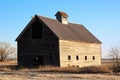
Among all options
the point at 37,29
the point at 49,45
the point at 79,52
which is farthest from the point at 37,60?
the point at 79,52

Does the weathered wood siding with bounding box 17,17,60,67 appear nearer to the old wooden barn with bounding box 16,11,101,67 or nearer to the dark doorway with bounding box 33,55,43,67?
the old wooden barn with bounding box 16,11,101,67

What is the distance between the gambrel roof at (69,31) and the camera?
138ft

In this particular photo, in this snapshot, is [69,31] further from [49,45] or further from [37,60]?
[37,60]

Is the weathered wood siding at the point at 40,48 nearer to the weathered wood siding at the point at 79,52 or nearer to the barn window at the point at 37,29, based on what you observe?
the barn window at the point at 37,29

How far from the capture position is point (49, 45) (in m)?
41.5

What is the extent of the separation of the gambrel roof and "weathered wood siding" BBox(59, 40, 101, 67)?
0.70m

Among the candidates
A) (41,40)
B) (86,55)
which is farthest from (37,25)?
(86,55)

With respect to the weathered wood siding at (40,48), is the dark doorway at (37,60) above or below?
below

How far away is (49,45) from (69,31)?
6.32 m

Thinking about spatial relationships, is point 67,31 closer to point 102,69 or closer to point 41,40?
point 41,40

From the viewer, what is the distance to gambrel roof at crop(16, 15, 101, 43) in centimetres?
4206

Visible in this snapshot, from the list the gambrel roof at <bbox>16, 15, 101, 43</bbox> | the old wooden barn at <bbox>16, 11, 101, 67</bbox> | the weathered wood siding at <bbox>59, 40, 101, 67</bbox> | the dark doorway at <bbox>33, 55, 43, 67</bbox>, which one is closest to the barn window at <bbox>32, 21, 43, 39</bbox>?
the old wooden barn at <bbox>16, 11, 101, 67</bbox>

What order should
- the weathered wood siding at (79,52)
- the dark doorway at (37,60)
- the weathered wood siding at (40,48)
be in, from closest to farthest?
1. the weathered wood siding at (40,48)
2. the weathered wood siding at (79,52)
3. the dark doorway at (37,60)

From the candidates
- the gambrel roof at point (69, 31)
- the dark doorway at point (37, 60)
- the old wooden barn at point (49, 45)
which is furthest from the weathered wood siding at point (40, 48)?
the gambrel roof at point (69, 31)
